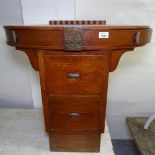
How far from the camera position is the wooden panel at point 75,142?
38.1 inches

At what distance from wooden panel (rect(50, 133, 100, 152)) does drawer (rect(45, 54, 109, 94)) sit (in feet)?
0.84

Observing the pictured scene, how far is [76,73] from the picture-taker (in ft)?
2.69

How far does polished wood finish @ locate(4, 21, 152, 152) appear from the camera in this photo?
74 cm

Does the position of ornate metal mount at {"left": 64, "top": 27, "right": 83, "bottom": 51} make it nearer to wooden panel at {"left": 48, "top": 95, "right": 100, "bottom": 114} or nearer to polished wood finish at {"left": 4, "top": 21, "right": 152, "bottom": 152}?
polished wood finish at {"left": 4, "top": 21, "right": 152, "bottom": 152}

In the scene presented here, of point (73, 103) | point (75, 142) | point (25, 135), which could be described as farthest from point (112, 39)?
point (25, 135)

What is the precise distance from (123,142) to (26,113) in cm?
78

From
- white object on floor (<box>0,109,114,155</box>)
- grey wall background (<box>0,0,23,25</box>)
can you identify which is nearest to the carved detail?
white object on floor (<box>0,109,114,155</box>)

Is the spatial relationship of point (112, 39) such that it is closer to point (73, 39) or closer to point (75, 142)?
point (73, 39)

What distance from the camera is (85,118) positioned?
2.97 feet

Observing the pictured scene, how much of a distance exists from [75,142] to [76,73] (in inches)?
15.2

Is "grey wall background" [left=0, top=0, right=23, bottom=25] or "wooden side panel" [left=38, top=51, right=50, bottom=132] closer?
"wooden side panel" [left=38, top=51, right=50, bottom=132]

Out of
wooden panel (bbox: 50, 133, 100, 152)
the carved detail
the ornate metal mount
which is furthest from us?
wooden panel (bbox: 50, 133, 100, 152)

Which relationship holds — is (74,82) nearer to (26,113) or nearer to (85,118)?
(85,118)

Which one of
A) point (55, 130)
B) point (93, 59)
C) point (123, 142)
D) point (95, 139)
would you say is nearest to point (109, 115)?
point (123, 142)
